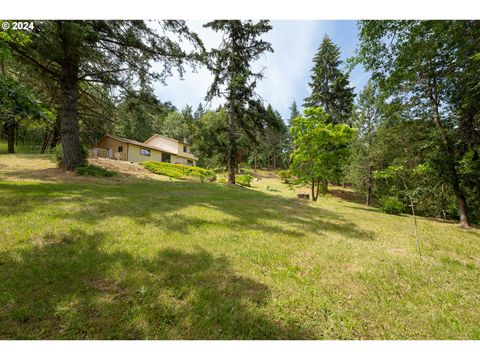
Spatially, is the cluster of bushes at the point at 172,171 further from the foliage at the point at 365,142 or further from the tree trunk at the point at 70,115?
the foliage at the point at 365,142

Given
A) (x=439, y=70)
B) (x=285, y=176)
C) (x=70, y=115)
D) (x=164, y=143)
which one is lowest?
(x=285, y=176)

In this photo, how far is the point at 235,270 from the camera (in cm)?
397

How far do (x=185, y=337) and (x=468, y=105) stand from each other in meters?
14.8

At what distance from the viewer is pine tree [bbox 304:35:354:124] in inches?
1097

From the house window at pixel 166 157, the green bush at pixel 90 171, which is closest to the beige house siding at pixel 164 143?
the house window at pixel 166 157

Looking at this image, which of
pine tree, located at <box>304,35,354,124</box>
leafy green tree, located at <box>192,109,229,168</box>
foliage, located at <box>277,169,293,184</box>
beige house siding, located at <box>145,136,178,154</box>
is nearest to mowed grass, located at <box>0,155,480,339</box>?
leafy green tree, located at <box>192,109,229,168</box>

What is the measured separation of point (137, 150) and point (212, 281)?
110 feet

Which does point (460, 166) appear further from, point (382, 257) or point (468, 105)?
point (382, 257)

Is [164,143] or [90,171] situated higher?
[164,143]

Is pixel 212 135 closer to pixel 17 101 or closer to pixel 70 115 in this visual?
pixel 70 115

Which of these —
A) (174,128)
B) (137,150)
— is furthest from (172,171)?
(174,128)

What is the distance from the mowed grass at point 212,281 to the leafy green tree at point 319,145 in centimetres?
947

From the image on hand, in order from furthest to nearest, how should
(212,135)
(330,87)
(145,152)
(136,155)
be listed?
(145,152)
(136,155)
(330,87)
(212,135)

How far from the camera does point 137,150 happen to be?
1271 inches
